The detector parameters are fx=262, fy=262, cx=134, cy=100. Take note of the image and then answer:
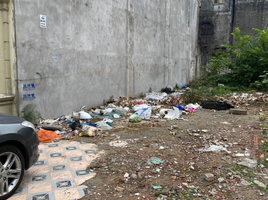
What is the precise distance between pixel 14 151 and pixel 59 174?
3.19ft

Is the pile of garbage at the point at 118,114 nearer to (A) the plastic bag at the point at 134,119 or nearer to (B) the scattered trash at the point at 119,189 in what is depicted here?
(A) the plastic bag at the point at 134,119

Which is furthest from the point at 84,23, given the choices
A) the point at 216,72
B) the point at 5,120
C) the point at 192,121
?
the point at 216,72

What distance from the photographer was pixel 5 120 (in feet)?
11.5

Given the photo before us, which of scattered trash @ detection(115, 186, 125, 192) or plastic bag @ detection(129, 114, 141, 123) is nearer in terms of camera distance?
scattered trash @ detection(115, 186, 125, 192)

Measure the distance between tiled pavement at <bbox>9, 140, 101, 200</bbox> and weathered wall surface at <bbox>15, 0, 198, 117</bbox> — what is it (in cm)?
204

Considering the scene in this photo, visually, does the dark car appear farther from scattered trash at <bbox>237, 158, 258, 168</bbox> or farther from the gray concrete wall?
the gray concrete wall

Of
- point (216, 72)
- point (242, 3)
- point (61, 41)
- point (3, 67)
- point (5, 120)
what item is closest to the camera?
point (5, 120)

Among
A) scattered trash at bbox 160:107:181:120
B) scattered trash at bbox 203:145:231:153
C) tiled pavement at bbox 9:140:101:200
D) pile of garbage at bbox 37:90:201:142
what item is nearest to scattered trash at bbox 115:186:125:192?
tiled pavement at bbox 9:140:101:200

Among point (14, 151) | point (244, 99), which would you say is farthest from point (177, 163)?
point (244, 99)

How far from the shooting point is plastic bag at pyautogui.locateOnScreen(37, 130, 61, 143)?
5.76 m

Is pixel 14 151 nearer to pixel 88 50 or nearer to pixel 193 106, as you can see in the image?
pixel 88 50

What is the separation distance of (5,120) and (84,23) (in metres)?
5.46

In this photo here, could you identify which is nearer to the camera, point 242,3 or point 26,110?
point 26,110

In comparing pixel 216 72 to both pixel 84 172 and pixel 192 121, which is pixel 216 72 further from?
pixel 84 172
